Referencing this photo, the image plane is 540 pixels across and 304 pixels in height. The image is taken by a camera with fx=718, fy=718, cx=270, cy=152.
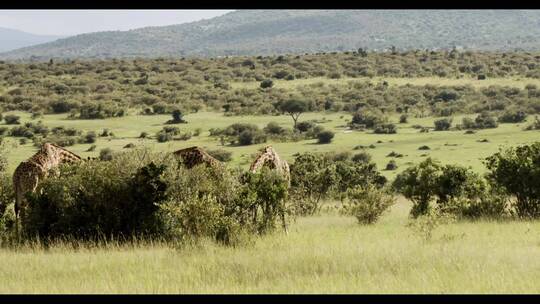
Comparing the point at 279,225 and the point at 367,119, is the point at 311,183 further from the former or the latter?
the point at 367,119

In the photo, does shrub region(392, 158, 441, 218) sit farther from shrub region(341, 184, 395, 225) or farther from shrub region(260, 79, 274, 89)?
shrub region(260, 79, 274, 89)

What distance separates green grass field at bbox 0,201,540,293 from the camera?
7715 millimetres

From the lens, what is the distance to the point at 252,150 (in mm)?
41750

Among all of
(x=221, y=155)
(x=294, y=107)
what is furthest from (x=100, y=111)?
(x=221, y=155)

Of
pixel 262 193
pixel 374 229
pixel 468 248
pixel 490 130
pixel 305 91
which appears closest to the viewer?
pixel 468 248

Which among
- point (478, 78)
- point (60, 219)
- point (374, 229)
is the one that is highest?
point (60, 219)

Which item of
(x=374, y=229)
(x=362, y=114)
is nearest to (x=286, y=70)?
(x=362, y=114)

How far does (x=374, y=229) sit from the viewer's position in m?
13.9

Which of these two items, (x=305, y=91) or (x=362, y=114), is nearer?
(x=362, y=114)

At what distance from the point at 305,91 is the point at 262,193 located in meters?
58.7

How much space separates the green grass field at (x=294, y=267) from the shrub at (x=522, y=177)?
3.28m
